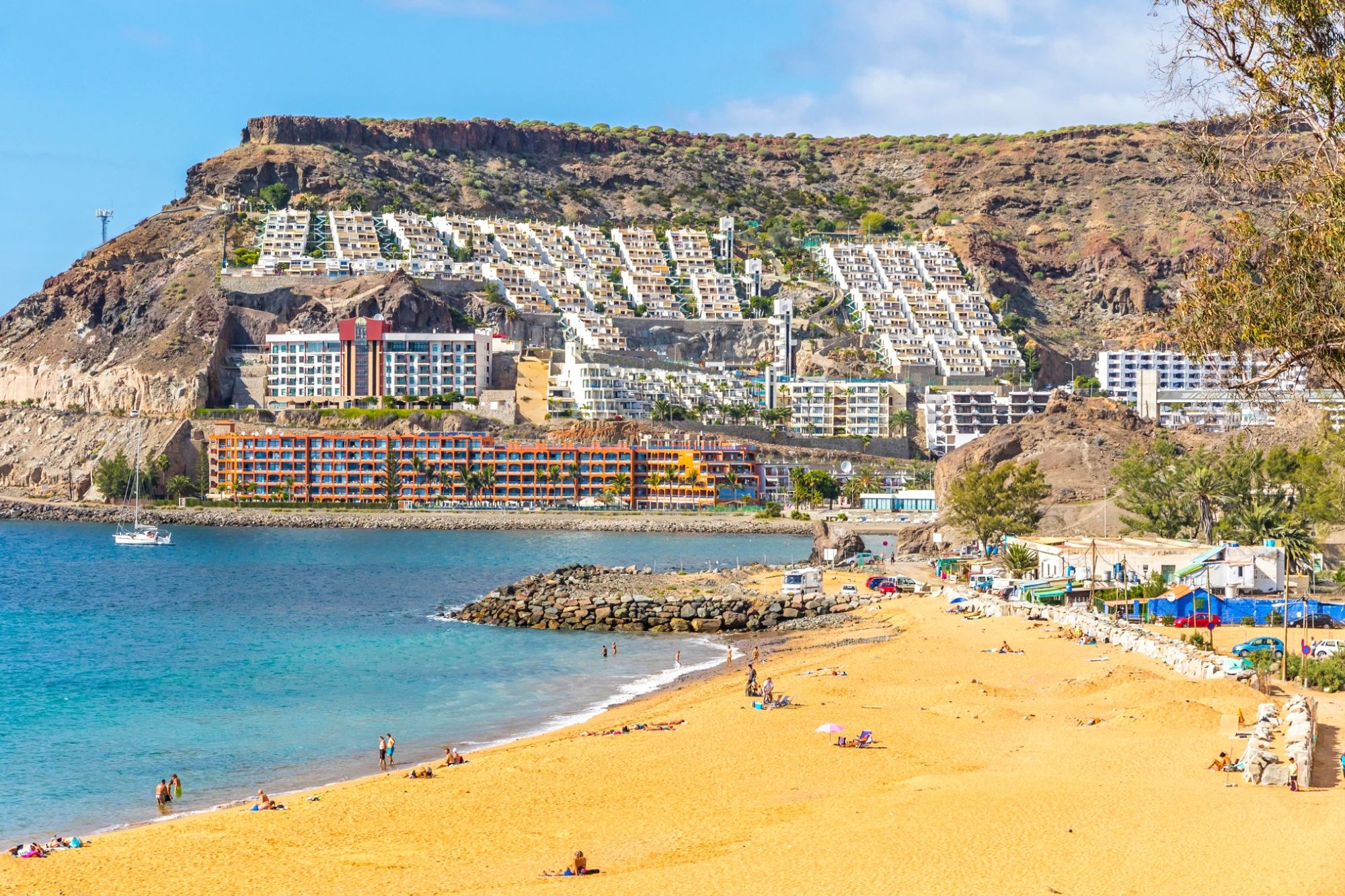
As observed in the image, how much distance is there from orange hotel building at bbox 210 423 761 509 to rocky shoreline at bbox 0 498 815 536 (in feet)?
17.7

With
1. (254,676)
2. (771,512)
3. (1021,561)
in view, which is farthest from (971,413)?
(254,676)

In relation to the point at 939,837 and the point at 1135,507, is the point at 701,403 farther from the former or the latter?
the point at 939,837

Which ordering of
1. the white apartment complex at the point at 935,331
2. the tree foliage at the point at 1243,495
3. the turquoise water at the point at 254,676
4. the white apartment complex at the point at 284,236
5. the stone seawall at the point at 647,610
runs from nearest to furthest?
the turquoise water at the point at 254,676
the tree foliage at the point at 1243,495
the stone seawall at the point at 647,610
the white apartment complex at the point at 935,331
the white apartment complex at the point at 284,236

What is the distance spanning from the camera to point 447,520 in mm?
131625

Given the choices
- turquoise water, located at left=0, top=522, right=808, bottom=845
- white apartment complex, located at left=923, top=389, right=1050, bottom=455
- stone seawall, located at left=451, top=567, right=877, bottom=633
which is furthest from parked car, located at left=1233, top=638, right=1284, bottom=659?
white apartment complex, located at left=923, top=389, right=1050, bottom=455

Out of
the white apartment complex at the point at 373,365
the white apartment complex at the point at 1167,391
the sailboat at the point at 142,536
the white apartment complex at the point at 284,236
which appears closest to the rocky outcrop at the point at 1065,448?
the white apartment complex at the point at 1167,391

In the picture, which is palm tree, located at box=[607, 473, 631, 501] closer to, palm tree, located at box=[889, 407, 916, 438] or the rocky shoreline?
the rocky shoreline

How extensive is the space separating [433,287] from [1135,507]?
127m

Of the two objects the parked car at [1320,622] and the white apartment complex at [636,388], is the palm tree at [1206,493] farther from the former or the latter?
the white apartment complex at [636,388]

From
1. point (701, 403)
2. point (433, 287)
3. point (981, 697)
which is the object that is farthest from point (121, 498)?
point (981, 697)

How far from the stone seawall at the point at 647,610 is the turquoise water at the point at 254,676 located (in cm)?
220

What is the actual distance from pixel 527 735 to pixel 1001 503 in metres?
44.5

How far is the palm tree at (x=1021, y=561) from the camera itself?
2351 inches

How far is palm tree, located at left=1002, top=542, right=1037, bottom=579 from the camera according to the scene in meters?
59.7
